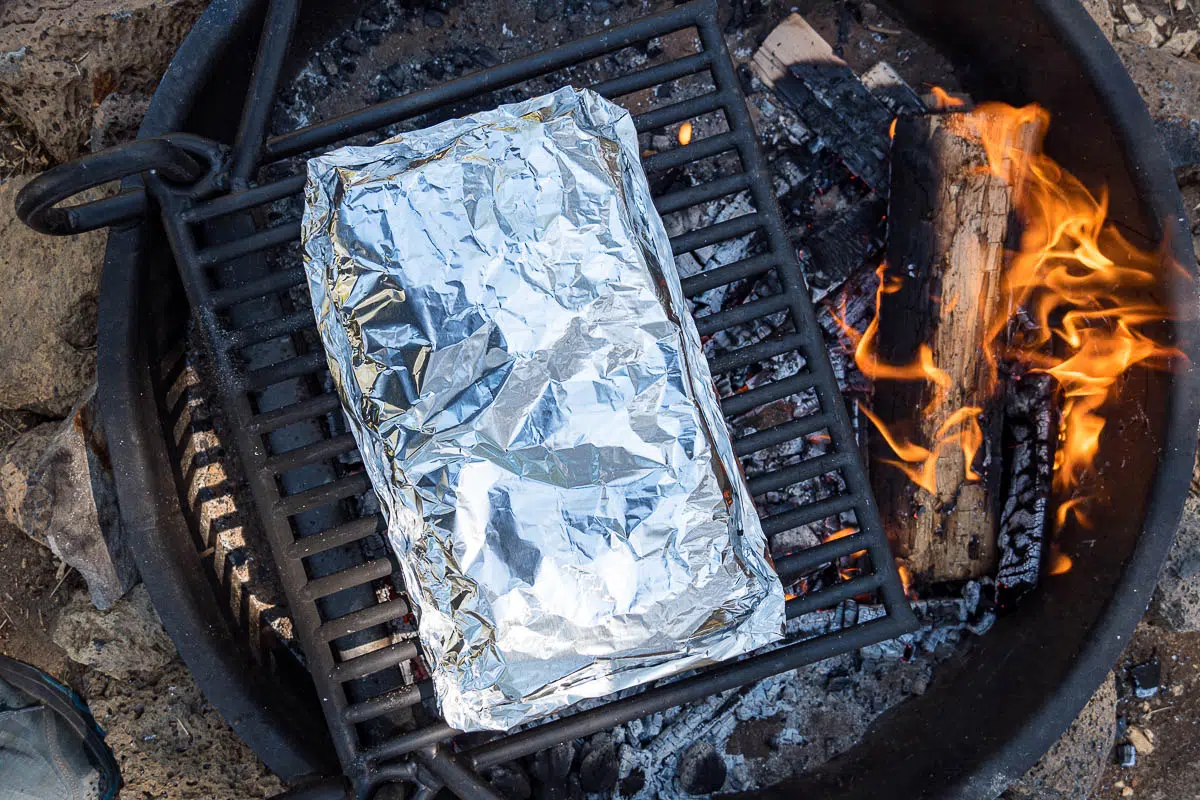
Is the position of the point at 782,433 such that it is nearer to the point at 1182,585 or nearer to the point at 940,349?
the point at 940,349

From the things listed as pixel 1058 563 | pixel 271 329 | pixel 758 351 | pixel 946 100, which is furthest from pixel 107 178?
pixel 1058 563

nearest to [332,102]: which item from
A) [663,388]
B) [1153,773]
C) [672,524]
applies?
[663,388]

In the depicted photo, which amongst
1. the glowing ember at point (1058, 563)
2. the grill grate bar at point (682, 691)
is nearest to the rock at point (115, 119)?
the grill grate bar at point (682, 691)

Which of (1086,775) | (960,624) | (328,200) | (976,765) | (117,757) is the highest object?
(328,200)

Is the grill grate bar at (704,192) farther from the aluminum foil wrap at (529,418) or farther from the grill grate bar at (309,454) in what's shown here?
the grill grate bar at (309,454)

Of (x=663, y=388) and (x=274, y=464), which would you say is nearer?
(x=663, y=388)

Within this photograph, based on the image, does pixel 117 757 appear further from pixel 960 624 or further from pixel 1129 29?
pixel 1129 29

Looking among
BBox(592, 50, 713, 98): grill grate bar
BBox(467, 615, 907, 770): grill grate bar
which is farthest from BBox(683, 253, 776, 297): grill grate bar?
BBox(467, 615, 907, 770): grill grate bar
